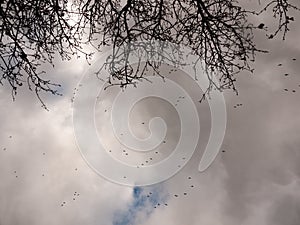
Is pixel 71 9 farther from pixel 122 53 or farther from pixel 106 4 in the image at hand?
pixel 122 53

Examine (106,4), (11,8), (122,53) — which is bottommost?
(11,8)

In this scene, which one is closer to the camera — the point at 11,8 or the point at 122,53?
the point at 11,8

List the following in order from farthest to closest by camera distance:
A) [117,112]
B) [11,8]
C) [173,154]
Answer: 1. [117,112]
2. [173,154]
3. [11,8]

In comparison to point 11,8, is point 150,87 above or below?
above

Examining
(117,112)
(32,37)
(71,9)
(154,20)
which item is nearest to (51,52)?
(32,37)

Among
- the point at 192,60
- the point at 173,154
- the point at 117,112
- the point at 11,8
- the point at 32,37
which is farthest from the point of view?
the point at 117,112

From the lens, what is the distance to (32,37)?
5465 millimetres

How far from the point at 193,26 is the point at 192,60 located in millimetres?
654

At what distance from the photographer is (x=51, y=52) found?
564 cm

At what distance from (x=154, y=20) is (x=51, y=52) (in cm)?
151

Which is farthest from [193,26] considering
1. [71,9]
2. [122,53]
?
[71,9]

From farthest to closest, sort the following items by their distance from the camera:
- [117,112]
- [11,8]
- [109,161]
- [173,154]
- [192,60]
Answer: [117,112], [173,154], [109,161], [192,60], [11,8]

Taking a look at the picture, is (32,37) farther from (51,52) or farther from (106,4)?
(106,4)

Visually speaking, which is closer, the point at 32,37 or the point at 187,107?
the point at 32,37
